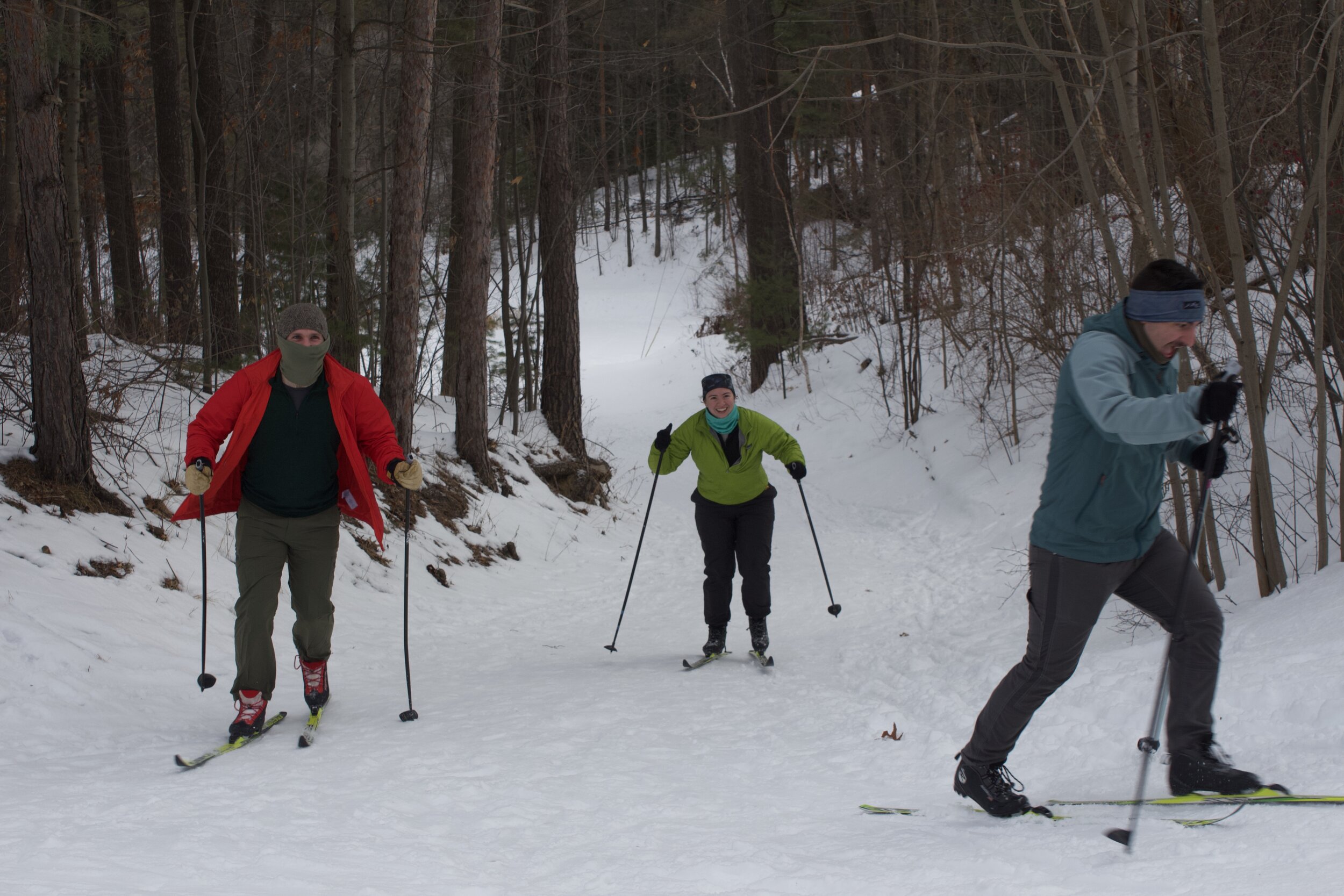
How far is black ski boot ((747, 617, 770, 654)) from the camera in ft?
22.5

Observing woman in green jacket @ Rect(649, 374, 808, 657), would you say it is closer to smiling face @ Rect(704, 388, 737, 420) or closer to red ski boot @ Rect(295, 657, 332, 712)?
smiling face @ Rect(704, 388, 737, 420)

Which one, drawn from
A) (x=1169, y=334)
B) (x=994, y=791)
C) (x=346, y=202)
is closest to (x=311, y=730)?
(x=994, y=791)

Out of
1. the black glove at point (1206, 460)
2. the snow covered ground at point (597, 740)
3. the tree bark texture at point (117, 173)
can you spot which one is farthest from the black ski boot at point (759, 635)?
the tree bark texture at point (117, 173)

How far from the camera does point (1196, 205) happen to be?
770 centimetres

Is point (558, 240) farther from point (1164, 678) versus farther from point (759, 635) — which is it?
point (1164, 678)

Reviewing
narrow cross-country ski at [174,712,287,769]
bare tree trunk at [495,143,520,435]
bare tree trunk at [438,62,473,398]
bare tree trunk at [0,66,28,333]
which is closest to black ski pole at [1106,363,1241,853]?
narrow cross-country ski at [174,712,287,769]

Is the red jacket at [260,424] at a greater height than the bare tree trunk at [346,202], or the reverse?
the bare tree trunk at [346,202]

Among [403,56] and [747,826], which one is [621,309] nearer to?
[403,56]

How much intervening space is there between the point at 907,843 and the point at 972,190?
12.2m

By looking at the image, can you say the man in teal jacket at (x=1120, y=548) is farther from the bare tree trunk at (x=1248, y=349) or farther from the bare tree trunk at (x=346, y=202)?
the bare tree trunk at (x=346, y=202)

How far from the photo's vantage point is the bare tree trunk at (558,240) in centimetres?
1362

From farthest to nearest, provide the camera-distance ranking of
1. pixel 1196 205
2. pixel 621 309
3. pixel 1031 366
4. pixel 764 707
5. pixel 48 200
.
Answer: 1. pixel 621 309
2. pixel 1031 366
3. pixel 1196 205
4. pixel 48 200
5. pixel 764 707

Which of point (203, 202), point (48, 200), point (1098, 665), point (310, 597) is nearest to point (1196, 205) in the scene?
point (1098, 665)

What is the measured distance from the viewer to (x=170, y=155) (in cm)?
1428
